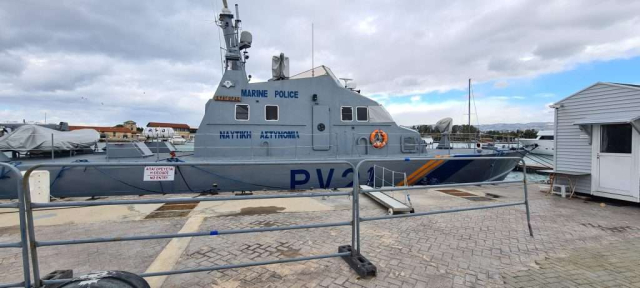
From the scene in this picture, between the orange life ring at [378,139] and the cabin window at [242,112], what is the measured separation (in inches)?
170

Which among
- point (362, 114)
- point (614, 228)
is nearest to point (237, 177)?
point (362, 114)

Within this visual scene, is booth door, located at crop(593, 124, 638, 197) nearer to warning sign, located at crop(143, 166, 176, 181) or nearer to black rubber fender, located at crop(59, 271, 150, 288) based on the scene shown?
black rubber fender, located at crop(59, 271, 150, 288)

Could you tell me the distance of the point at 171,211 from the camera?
6.09 meters

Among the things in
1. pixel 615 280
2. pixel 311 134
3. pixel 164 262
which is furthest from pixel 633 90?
pixel 164 262

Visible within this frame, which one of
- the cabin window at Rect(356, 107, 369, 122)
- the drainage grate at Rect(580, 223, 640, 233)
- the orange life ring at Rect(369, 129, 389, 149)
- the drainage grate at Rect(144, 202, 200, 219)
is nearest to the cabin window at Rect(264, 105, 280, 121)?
the cabin window at Rect(356, 107, 369, 122)

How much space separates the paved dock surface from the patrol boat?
7.18 ft

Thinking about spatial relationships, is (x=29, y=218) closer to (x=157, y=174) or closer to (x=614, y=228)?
(x=157, y=174)

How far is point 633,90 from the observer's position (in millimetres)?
6336

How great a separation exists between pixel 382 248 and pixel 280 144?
19.9ft

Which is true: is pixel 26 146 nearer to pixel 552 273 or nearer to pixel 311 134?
pixel 311 134

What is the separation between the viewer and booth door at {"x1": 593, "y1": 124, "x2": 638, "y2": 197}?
20.5 ft

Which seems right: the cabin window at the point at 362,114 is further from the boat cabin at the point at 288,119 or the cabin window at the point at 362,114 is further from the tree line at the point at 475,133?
the tree line at the point at 475,133

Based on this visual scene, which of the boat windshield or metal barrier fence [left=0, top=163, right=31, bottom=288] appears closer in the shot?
metal barrier fence [left=0, top=163, right=31, bottom=288]

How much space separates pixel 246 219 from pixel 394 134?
6.64m
